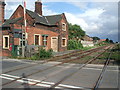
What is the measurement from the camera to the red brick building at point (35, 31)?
1823 centimetres

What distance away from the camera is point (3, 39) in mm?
19266

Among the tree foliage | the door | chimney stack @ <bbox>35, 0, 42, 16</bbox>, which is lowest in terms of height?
the door

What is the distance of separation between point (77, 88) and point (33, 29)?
1669 cm

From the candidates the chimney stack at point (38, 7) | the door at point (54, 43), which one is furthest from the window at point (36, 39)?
the chimney stack at point (38, 7)

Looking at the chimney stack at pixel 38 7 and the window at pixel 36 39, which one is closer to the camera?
the window at pixel 36 39

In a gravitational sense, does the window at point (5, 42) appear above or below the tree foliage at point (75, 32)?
below

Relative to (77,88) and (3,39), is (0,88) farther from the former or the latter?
(3,39)

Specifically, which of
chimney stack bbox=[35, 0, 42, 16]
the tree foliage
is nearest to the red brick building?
chimney stack bbox=[35, 0, 42, 16]

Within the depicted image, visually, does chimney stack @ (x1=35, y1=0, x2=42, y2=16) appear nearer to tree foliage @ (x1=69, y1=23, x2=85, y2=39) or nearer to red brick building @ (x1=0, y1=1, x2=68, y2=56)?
red brick building @ (x1=0, y1=1, x2=68, y2=56)

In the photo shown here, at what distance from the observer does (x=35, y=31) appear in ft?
70.0

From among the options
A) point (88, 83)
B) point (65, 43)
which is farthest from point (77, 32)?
point (88, 83)

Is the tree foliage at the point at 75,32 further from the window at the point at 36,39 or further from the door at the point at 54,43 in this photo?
the window at the point at 36,39

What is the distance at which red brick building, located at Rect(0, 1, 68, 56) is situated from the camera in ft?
59.8

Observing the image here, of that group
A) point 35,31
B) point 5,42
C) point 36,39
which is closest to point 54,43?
point 36,39
